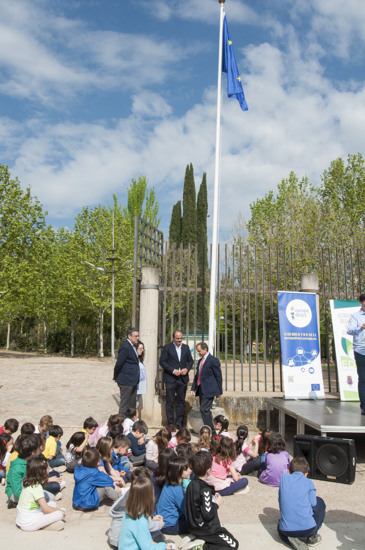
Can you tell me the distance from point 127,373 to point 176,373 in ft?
2.88

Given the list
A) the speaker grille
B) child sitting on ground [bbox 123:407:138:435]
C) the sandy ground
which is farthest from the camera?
child sitting on ground [bbox 123:407:138:435]

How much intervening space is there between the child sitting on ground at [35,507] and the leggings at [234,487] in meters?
1.89

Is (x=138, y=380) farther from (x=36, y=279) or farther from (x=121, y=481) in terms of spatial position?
(x=36, y=279)

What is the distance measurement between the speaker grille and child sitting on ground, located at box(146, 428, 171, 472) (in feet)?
6.38

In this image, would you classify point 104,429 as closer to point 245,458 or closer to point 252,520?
point 245,458

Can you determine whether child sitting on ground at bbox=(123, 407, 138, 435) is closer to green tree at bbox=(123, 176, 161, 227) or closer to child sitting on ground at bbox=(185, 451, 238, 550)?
child sitting on ground at bbox=(185, 451, 238, 550)

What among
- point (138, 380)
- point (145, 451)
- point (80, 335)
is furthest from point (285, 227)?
point (80, 335)

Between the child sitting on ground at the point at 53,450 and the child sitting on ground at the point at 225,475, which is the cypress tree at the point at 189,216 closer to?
the child sitting on ground at the point at 53,450

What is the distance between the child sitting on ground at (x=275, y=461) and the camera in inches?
211

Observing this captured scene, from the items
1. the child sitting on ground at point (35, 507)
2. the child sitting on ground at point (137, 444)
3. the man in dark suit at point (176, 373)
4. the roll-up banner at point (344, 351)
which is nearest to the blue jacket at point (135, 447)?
the child sitting on ground at point (137, 444)

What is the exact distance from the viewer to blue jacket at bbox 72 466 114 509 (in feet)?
14.7

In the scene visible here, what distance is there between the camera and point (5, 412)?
32.0ft

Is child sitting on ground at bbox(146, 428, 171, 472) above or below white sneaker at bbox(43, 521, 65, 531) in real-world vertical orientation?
above

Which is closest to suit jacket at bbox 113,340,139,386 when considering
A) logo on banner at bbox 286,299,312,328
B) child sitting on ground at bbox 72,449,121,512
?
child sitting on ground at bbox 72,449,121,512
